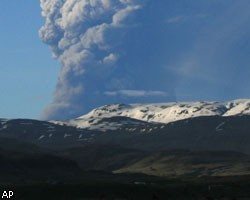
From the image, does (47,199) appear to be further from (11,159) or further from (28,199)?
(11,159)

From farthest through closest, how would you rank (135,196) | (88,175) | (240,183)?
(88,175) < (240,183) < (135,196)

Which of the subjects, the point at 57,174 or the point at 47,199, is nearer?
the point at 47,199

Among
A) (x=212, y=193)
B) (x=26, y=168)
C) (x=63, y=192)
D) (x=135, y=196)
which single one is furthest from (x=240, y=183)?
(x=26, y=168)

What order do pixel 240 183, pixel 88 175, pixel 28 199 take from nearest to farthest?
1. pixel 28 199
2. pixel 240 183
3. pixel 88 175

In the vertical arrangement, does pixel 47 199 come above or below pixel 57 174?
below

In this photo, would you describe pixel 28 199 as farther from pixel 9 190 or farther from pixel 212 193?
pixel 212 193

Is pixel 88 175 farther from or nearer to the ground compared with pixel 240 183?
farther from the ground

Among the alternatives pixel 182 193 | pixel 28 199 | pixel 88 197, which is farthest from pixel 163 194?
pixel 28 199

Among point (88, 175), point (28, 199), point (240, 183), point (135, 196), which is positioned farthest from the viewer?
point (88, 175)

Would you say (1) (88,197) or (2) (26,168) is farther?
(2) (26,168)

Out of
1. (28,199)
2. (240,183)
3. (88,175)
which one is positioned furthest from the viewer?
(88,175)
